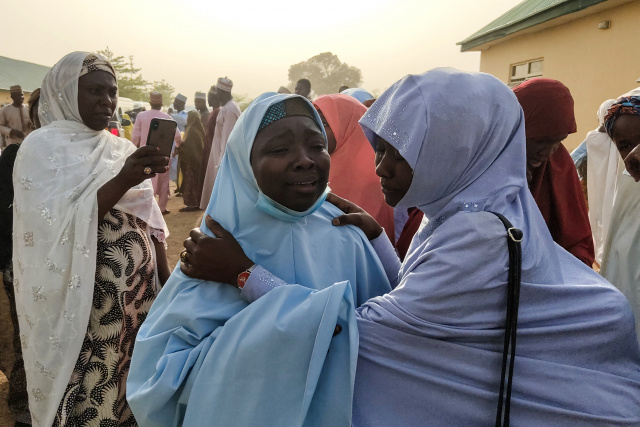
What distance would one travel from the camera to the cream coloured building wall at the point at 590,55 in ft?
25.1

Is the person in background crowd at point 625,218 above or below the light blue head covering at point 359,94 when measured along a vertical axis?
below

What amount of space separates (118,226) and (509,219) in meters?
2.13

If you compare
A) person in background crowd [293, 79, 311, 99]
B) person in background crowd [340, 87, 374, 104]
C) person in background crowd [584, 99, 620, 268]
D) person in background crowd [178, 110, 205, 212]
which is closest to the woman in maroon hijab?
person in background crowd [584, 99, 620, 268]

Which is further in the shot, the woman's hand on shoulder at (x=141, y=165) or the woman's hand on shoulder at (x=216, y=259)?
the woman's hand on shoulder at (x=141, y=165)

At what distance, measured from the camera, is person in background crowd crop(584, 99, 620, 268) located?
13.6 feet

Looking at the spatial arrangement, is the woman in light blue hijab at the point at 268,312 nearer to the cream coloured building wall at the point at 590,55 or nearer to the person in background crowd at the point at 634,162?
the person in background crowd at the point at 634,162

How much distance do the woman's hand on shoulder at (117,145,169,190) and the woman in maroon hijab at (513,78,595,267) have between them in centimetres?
189

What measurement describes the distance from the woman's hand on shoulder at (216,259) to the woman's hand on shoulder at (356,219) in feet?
1.40

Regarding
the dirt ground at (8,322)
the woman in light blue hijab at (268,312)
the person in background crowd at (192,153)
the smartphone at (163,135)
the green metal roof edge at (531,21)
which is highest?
the green metal roof edge at (531,21)

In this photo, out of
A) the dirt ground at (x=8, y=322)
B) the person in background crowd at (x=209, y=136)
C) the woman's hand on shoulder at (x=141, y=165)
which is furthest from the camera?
the person in background crowd at (x=209, y=136)

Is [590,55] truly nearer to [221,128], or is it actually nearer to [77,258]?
[221,128]

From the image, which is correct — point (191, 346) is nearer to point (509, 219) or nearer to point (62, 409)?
point (509, 219)

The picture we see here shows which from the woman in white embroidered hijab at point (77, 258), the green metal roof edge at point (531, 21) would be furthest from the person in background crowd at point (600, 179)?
the green metal roof edge at point (531, 21)

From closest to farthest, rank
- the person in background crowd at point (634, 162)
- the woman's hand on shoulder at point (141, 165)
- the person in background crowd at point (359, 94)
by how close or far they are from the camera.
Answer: the person in background crowd at point (634, 162), the woman's hand on shoulder at point (141, 165), the person in background crowd at point (359, 94)
